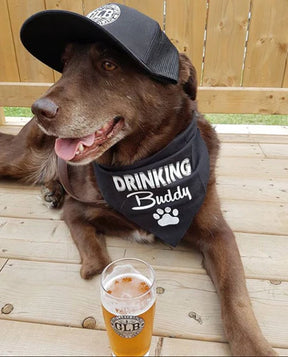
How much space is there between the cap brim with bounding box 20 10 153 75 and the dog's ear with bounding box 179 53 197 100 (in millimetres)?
391

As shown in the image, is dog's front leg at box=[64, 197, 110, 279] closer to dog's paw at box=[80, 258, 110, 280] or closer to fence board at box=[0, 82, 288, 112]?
dog's paw at box=[80, 258, 110, 280]

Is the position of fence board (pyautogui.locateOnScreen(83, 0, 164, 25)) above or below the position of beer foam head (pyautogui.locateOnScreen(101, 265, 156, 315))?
above

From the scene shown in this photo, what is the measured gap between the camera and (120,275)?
110 cm

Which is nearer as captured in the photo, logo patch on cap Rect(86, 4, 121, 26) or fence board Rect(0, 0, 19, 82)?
logo patch on cap Rect(86, 4, 121, 26)

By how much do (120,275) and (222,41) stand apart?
233 centimetres

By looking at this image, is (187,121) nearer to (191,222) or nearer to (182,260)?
(191,222)

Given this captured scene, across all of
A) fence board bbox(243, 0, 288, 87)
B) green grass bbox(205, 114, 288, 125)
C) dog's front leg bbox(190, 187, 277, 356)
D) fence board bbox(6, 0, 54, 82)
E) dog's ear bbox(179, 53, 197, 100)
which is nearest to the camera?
dog's front leg bbox(190, 187, 277, 356)

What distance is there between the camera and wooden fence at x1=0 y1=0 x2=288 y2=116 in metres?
2.65

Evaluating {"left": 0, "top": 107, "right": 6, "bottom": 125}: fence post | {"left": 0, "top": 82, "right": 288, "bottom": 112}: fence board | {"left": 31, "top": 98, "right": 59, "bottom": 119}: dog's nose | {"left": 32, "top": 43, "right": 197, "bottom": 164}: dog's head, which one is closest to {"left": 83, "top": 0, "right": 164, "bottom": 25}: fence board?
{"left": 0, "top": 82, "right": 288, "bottom": 112}: fence board

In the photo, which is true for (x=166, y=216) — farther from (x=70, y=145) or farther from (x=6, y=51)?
(x=6, y=51)

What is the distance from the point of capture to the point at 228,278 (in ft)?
4.31

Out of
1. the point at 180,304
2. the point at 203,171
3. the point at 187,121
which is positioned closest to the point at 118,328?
the point at 180,304

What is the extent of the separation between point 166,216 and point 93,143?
1.52 ft

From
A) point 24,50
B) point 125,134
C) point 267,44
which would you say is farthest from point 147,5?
point 125,134
